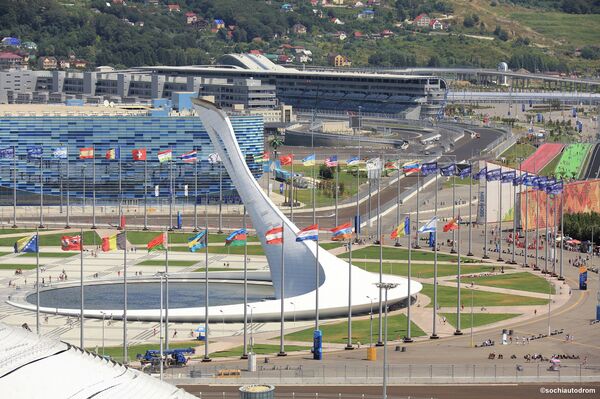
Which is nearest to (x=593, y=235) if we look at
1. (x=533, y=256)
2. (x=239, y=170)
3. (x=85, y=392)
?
(x=533, y=256)

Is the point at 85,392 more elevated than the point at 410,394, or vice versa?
the point at 85,392

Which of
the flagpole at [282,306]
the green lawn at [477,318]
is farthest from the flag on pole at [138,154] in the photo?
the flagpole at [282,306]

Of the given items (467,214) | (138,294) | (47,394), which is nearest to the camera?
(47,394)

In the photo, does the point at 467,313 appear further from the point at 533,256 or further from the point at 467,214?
the point at 467,214

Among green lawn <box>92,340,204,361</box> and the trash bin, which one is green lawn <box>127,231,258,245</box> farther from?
the trash bin

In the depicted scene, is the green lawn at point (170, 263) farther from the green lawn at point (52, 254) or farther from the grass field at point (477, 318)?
the grass field at point (477, 318)

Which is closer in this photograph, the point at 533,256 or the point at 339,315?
the point at 339,315

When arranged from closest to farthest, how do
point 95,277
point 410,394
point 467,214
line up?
1. point 410,394
2. point 95,277
3. point 467,214
